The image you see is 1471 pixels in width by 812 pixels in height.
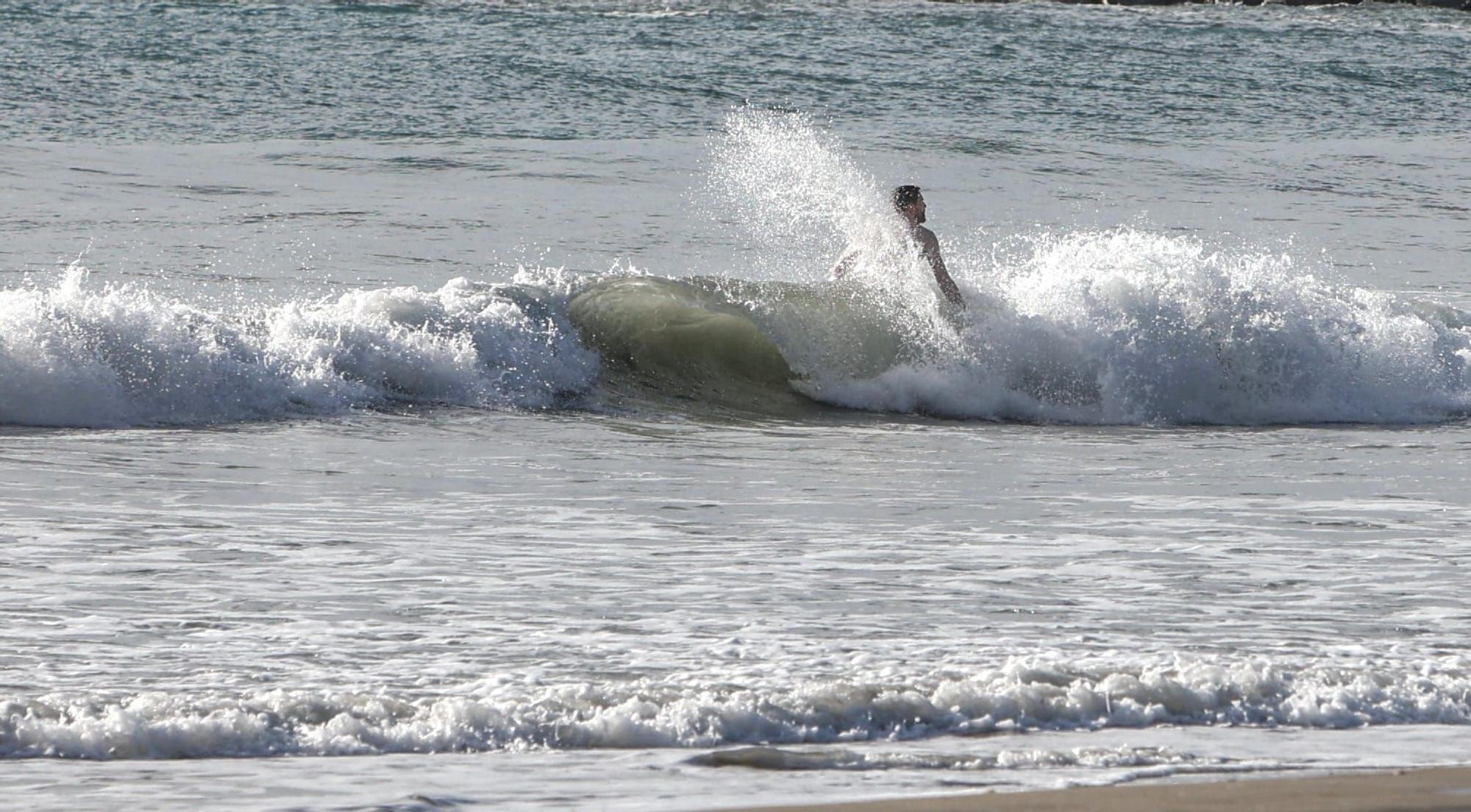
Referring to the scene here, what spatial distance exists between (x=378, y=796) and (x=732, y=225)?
14.4 m

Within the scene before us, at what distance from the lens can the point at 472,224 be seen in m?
17.7

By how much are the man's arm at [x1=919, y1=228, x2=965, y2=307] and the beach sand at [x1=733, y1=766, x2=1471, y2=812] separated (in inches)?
307

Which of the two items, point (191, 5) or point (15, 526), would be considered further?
point (191, 5)

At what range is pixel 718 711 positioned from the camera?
14.6 ft

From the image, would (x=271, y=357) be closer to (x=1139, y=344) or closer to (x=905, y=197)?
(x=905, y=197)

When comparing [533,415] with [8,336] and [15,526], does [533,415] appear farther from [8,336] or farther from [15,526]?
[15,526]

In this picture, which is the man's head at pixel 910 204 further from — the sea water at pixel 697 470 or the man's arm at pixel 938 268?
the sea water at pixel 697 470

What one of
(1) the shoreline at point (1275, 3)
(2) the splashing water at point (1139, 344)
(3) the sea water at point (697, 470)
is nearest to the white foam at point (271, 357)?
(3) the sea water at point (697, 470)

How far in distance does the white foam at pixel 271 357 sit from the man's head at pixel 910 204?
2.34 m

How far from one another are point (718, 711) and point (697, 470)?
12.1 ft

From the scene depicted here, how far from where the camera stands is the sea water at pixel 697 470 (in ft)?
14.3

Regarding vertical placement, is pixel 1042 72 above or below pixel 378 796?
above

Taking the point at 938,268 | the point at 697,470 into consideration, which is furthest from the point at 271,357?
the point at 938,268

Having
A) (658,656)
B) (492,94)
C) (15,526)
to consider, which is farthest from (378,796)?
(492,94)
